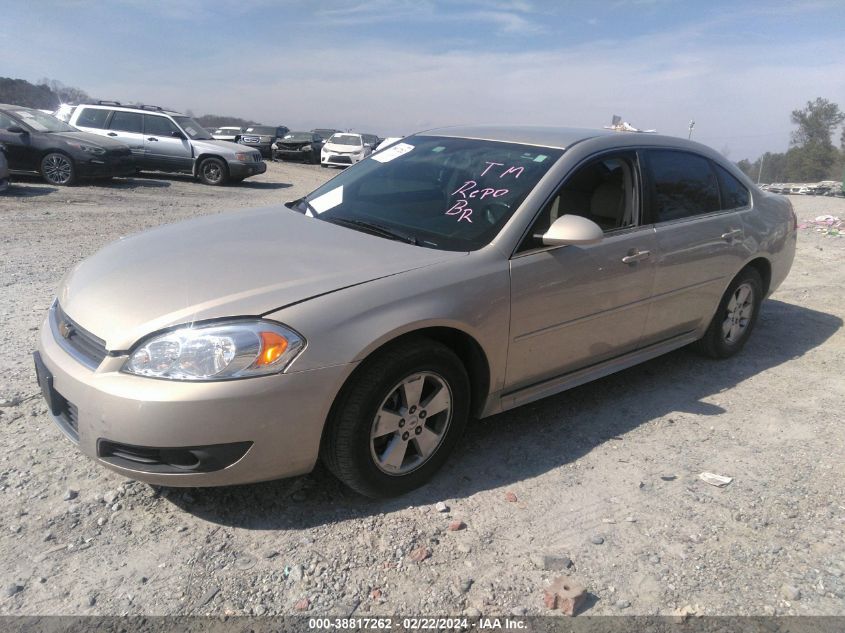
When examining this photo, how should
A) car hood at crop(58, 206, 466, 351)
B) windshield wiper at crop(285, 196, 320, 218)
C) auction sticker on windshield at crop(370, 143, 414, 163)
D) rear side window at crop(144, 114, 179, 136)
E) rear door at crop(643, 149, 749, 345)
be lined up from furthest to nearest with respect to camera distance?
rear side window at crop(144, 114, 179, 136)
auction sticker on windshield at crop(370, 143, 414, 163)
rear door at crop(643, 149, 749, 345)
windshield wiper at crop(285, 196, 320, 218)
car hood at crop(58, 206, 466, 351)

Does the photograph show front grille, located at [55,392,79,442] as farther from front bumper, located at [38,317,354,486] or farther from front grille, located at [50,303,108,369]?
front grille, located at [50,303,108,369]

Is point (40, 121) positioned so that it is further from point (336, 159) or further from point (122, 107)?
point (336, 159)

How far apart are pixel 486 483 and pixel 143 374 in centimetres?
166

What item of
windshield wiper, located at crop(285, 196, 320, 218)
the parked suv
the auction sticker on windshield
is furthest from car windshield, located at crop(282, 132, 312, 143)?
windshield wiper, located at crop(285, 196, 320, 218)

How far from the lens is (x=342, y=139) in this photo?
1059 inches

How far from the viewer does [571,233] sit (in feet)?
10.5

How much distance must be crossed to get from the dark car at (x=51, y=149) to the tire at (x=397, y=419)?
493 inches

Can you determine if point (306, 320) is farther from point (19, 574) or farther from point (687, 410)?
point (687, 410)

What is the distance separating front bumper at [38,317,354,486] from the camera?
2414 millimetres

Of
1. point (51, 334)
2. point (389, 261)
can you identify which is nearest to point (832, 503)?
point (389, 261)

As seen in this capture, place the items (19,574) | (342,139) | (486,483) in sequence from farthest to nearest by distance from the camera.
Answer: (342,139) → (486,483) → (19,574)

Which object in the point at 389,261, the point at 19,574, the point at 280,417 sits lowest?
the point at 19,574

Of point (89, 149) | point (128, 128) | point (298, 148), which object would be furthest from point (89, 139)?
point (298, 148)

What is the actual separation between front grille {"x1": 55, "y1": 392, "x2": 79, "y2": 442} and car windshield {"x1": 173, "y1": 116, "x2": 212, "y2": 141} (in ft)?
48.6
